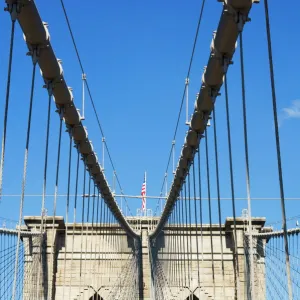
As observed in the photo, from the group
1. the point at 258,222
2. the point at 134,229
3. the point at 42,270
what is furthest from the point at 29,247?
the point at 258,222

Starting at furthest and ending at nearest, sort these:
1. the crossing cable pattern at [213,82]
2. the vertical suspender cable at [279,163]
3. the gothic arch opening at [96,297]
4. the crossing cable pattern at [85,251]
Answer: the gothic arch opening at [96,297] → the crossing cable pattern at [85,251] → the crossing cable pattern at [213,82] → the vertical suspender cable at [279,163]

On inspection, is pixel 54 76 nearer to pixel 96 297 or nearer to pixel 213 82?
pixel 213 82

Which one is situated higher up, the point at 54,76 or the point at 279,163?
the point at 54,76

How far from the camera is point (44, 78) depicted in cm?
1073

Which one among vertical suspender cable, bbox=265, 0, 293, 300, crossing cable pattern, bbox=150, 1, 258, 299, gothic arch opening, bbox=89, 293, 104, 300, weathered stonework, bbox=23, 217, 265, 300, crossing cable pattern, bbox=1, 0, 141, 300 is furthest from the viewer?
gothic arch opening, bbox=89, 293, 104, 300

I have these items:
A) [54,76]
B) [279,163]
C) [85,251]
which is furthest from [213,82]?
[85,251]

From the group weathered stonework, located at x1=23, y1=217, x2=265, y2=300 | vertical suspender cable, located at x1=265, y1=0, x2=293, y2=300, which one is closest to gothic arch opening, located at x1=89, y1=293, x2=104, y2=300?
weathered stonework, located at x1=23, y1=217, x2=265, y2=300

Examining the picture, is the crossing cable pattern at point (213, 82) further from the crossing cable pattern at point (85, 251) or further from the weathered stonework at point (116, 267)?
the weathered stonework at point (116, 267)

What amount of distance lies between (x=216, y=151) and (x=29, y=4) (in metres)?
4.27

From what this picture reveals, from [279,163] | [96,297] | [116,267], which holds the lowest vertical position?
[279,163]

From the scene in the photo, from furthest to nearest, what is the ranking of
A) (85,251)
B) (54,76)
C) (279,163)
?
(85,251) < (54,76) < (279,163)

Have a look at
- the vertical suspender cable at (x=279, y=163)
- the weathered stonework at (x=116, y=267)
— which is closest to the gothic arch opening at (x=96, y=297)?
the weathered stonework at (x=116, y=267)

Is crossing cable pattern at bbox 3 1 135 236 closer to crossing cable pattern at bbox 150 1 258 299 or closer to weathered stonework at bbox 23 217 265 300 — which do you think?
crossing cable pattern at bbox 150 1 258 299

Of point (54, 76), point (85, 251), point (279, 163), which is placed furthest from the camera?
point (85, 251)
